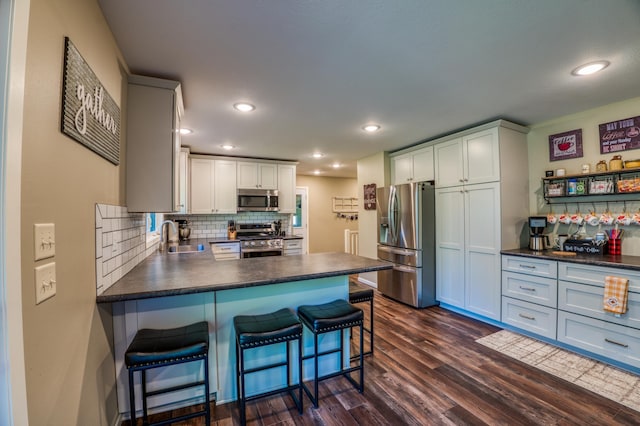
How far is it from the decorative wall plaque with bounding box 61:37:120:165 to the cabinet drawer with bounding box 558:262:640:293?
143 inches

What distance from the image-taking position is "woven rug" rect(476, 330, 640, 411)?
1.93 m

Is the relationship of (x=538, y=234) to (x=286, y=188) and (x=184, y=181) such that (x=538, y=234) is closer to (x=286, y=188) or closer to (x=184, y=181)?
(x=286, y=188)

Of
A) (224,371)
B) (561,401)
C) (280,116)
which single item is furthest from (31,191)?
(561,401)

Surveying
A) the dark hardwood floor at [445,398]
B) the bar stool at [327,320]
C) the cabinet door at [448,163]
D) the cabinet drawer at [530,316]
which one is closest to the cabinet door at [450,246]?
the cabinet door at [448,163]

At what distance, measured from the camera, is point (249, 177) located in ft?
15.5

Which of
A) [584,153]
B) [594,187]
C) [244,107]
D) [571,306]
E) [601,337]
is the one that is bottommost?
[601,337]

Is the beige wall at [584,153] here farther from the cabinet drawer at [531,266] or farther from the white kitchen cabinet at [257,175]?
the white kitchen cabinet at [257,175]

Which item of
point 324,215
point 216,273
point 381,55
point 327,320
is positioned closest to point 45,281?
point 216,273

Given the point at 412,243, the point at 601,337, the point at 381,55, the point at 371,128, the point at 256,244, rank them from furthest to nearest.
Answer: the point at 256,244 → the point at 412,243 → the point at 371,128 → the point at 601,337 → the point at 381,55

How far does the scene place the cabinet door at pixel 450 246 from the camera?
3393mm

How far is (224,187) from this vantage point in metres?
4.54

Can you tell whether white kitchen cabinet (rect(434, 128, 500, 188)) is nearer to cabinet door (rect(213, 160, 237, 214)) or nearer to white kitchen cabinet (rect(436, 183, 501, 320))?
white kitchen cabinet (rect(436, 183, 501, 320))

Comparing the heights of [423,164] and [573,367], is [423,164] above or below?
above

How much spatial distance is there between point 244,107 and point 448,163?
2.58 meters
